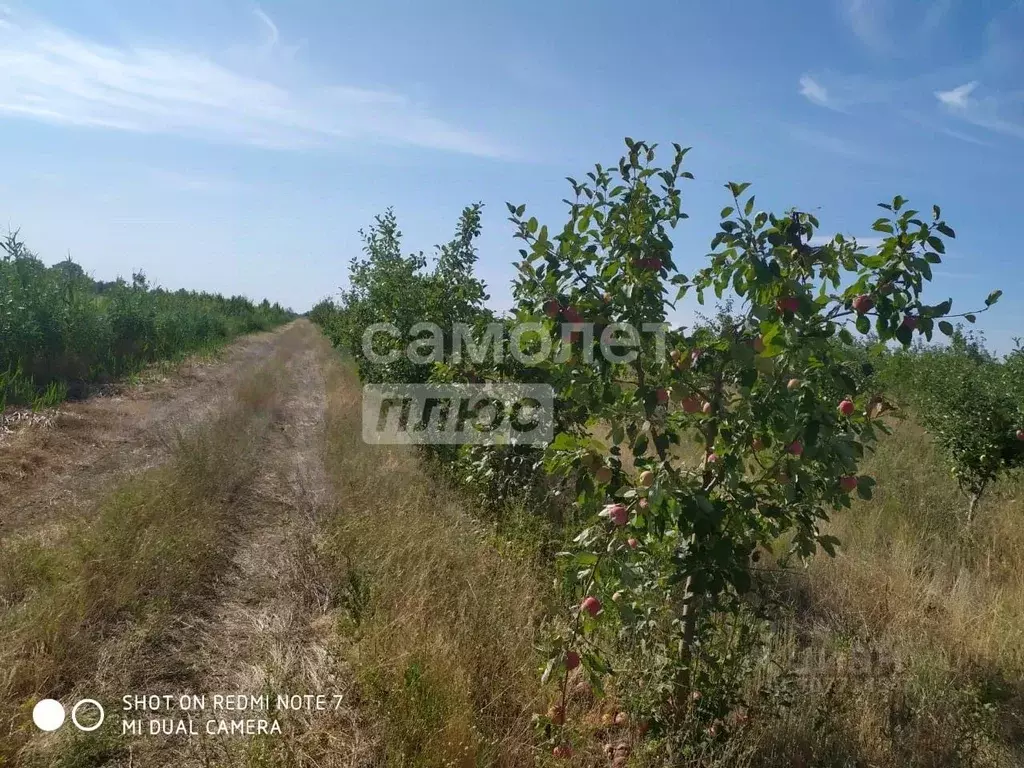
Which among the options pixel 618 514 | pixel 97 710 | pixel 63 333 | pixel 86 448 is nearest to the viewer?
pixel 618 514

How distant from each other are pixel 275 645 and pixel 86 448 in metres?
5.16

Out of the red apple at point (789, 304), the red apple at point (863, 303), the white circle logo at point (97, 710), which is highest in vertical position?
the red apple at point (863, 303)

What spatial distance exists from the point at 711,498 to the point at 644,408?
45cm

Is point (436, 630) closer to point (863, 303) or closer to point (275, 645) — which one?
point (275, 645)

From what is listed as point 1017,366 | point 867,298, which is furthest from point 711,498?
point 1017,366

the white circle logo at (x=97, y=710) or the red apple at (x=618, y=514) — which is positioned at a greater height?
the red apple at (x=618, y=514)

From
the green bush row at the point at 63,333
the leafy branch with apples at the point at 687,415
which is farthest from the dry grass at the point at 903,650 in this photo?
the green bush row at the point at 63,333

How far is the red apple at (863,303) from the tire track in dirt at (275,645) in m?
2.55

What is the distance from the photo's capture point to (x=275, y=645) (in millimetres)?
3090

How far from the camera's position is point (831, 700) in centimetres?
285

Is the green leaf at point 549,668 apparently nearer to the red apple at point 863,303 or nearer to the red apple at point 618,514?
the red apple at point 618,514

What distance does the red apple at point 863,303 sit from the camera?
2.27 m

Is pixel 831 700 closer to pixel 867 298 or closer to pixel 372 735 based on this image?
pixel 867 298

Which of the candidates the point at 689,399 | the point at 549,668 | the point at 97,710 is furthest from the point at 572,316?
the point at 97,710
